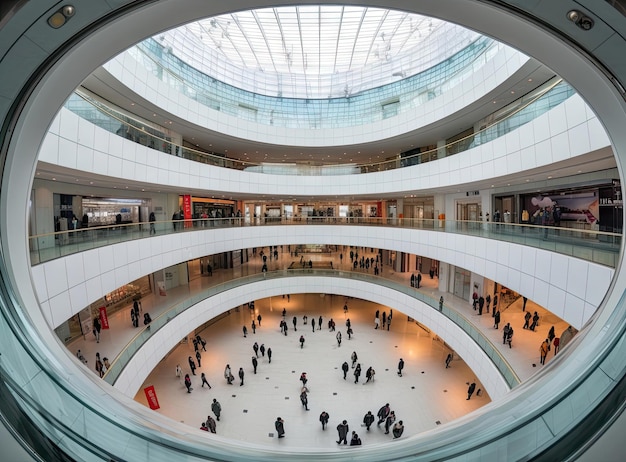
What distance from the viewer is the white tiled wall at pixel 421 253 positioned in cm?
811

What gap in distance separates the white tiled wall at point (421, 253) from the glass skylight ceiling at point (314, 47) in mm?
14688

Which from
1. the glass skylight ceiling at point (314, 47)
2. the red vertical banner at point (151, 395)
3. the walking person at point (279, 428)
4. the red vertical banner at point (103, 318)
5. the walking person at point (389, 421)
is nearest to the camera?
the walking person at point (279, 428)

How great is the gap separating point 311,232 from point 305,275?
378cm

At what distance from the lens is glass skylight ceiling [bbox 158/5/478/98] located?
71.2 ft

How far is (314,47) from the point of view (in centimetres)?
2625

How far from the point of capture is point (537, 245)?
1058cm

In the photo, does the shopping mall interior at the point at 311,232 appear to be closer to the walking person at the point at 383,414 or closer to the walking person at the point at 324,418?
the walking person at the point at 324,418

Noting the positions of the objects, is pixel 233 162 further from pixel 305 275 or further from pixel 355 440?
pixel 355 440

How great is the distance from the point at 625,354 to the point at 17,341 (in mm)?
4197

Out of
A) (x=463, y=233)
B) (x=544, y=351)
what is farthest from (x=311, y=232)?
(x=544, y=351)

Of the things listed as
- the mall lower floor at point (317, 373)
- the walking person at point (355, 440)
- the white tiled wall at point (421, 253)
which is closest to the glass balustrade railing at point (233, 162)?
the white tiled wall at point (421, 253)

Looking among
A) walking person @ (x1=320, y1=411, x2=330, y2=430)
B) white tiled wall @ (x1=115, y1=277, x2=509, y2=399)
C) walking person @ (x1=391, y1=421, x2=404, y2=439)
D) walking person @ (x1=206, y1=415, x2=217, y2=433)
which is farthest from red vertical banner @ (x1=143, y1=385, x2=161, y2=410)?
walking person @ (x1=391, y1=421, x2=404, y2=439)

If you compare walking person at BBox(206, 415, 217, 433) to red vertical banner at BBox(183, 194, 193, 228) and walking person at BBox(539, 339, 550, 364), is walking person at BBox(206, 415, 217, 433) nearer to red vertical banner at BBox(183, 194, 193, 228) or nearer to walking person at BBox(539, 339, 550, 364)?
red vertical banner at BBox(183, 194, 193, 228)

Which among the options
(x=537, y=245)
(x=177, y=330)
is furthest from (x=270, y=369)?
(x=537, y=245)
